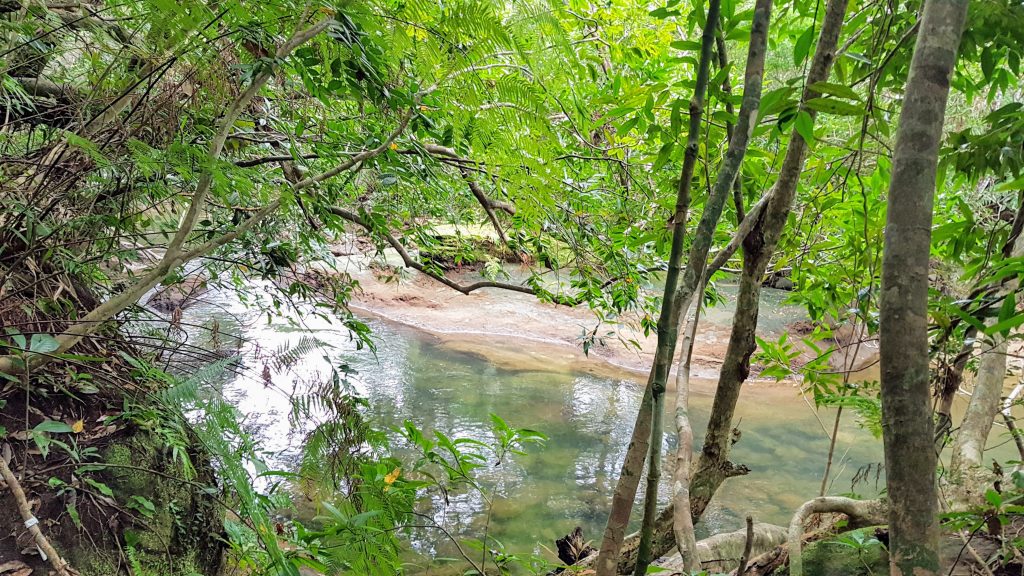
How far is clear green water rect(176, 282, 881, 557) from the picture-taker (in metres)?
4.58

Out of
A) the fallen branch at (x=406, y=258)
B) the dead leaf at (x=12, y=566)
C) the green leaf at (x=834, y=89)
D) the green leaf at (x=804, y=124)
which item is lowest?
the dead leaf at (x=12, y=566)

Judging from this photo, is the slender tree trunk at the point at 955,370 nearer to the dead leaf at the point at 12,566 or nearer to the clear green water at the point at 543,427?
the clear green water at the point at 543,427

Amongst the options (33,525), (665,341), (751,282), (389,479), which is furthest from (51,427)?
(751,282)

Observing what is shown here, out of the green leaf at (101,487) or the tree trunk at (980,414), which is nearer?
the green leaf at (101,487)

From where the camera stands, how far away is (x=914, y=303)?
0.80 m

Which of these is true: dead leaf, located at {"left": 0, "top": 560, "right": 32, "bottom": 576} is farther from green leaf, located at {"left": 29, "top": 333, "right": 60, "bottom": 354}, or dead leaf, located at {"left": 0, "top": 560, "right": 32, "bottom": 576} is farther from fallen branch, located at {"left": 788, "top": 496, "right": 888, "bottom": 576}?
fallen branch, located at {"left": 788, "top": 496, "right": 888, "bottom": 576}

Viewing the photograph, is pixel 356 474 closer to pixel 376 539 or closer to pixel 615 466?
pixel 376 539

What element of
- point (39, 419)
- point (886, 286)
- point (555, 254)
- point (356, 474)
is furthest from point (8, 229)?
point (886, 286)

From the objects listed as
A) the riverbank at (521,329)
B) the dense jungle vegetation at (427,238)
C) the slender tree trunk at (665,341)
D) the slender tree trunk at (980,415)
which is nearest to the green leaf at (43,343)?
the dense jungle vegetation at (427,238)

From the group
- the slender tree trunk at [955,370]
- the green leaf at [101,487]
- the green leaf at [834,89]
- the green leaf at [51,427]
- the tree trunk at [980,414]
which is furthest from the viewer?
the tree trunk at [980,414]

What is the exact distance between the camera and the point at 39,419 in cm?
205

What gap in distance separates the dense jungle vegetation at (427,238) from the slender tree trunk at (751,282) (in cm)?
1

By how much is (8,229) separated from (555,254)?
2.23 meters

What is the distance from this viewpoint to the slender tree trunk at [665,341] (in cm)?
112
